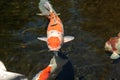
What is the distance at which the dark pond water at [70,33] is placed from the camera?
11.6m

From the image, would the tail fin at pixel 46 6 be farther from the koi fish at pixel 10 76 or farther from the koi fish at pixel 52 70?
the koi fish at pixel 10 76

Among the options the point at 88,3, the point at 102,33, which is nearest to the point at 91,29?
the point at 102,33

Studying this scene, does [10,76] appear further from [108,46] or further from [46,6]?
[108,46]

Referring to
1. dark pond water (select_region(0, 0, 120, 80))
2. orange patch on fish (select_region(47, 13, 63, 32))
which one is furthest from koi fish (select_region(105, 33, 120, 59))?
orange patch on fish (select_region(47, 13, 63, 32))

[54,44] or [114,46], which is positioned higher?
[54,44]

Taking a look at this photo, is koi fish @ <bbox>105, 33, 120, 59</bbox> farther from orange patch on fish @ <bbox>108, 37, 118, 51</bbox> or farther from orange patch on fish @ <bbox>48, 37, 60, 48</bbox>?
orange patch on fish @ <bbox>48, 37, 60, 48</bbox>

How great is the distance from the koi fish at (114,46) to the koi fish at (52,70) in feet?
6.13

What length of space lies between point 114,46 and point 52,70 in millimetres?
2661

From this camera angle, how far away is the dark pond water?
38.2ft

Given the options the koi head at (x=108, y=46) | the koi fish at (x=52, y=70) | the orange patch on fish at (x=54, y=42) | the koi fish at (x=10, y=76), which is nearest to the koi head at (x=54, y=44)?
the orange patch on fish at (x=54, y=42)

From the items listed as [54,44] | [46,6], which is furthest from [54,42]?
[46,6]

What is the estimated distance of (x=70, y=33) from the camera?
13.6m

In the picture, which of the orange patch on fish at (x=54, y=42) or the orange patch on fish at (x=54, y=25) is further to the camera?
the orange patch on fish at (x=54, y=25)

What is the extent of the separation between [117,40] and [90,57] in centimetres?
115
